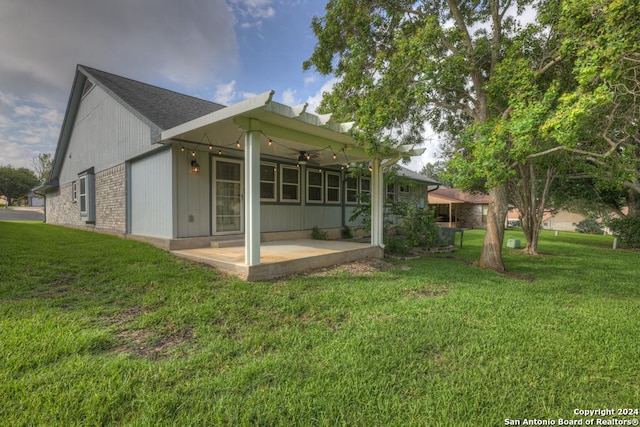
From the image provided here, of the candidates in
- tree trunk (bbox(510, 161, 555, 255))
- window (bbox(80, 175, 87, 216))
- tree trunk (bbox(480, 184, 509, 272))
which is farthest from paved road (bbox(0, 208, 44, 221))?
tree trunk (bbox(510, 161, 555, 255))

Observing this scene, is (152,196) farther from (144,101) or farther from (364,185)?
(364,185)

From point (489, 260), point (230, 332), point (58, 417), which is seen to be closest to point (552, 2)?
point (489, 260)

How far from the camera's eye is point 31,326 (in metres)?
2.90

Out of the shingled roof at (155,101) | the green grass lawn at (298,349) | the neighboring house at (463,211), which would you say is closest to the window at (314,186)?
the shingled roof at (155,101)

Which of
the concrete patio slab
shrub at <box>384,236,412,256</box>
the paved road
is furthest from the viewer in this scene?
the paved road

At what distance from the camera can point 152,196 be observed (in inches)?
279

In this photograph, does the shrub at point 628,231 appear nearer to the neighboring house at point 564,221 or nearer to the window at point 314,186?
the neighboring house at point 564,221

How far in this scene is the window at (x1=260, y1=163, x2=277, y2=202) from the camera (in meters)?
8.23

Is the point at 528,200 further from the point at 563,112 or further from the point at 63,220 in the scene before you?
the point at 63,220

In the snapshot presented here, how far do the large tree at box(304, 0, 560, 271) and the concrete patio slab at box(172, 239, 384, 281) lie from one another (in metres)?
2.55

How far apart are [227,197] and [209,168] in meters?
0.87

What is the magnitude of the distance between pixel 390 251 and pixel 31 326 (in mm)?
7465

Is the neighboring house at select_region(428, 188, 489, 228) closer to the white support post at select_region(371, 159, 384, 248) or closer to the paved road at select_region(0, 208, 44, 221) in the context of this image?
the white support post at select_region(371, 159, 384, 248)

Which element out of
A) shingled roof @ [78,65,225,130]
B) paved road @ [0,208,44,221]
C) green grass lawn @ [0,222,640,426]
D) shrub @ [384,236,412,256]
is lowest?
green grass lawn @ [0,222,640,426]
